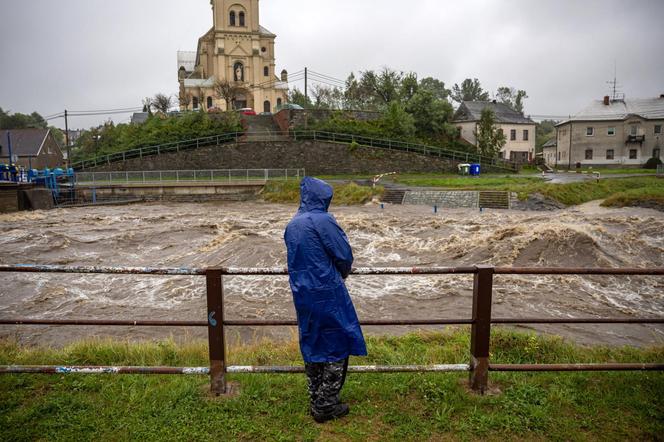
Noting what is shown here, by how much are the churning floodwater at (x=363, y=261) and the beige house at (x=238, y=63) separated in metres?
37.5

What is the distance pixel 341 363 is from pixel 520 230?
607 inches

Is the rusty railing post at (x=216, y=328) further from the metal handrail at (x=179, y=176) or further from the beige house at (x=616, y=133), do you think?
the beige house at (x=616, y=133)

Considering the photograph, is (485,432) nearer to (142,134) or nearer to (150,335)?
(150,335)

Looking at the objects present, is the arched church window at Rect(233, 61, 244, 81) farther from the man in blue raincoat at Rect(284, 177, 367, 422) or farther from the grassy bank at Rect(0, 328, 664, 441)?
the man in blue raincoat at Rect(284, 177, 367, 422)

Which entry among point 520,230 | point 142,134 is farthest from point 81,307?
point 142,134

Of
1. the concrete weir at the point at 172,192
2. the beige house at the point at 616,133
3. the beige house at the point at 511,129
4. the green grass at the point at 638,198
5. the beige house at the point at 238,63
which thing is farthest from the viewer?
A: the beige house at the point at 238,63

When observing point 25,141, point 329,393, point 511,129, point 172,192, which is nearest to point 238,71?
point 172,192

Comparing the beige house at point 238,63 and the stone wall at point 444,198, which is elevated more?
the beige house at point 238,63

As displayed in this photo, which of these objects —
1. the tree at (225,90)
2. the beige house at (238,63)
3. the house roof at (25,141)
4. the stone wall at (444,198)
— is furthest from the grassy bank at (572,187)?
the house roof at (25,141)

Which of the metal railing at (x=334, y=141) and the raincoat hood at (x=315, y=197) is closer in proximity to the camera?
the raincoat hood at (x=315, y=197)

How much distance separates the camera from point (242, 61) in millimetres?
60750

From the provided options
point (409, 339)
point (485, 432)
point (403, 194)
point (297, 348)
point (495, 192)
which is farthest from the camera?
point (403, 194)

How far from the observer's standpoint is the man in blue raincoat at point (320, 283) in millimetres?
3393

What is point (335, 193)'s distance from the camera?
3164 centimetres
